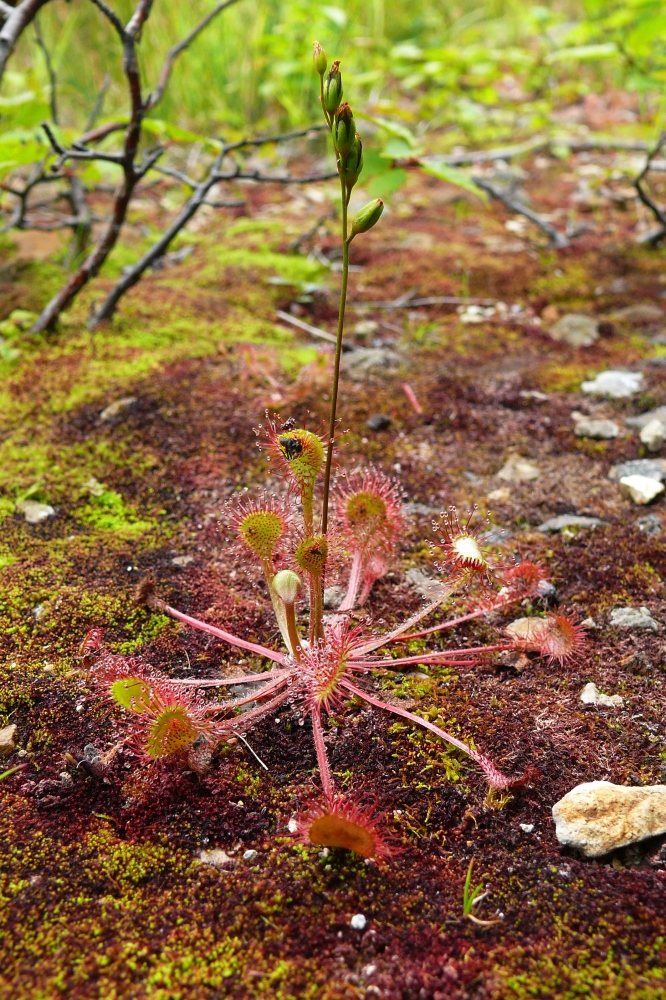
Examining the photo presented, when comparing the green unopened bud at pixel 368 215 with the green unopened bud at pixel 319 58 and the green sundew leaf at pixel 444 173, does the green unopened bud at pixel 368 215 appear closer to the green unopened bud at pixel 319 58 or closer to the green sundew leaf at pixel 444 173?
the green unopened bud at pixel 319 58

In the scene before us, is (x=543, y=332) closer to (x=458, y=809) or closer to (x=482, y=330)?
(x=482, y=330)

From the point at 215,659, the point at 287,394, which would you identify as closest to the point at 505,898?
the point at 215,659

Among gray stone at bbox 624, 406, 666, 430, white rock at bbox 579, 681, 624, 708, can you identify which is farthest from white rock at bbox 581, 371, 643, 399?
white rock at bbox 579, 681, 624, 708

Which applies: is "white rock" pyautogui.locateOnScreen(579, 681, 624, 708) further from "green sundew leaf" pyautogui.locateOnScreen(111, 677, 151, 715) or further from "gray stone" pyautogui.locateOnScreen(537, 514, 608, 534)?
"green sundew leaf" pyautogui.locateOnScreen(111, 677, 151, 715)

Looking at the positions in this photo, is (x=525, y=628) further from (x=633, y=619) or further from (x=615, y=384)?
(x=615, y=384)

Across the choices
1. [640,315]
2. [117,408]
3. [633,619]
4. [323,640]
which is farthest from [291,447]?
[640,315]
